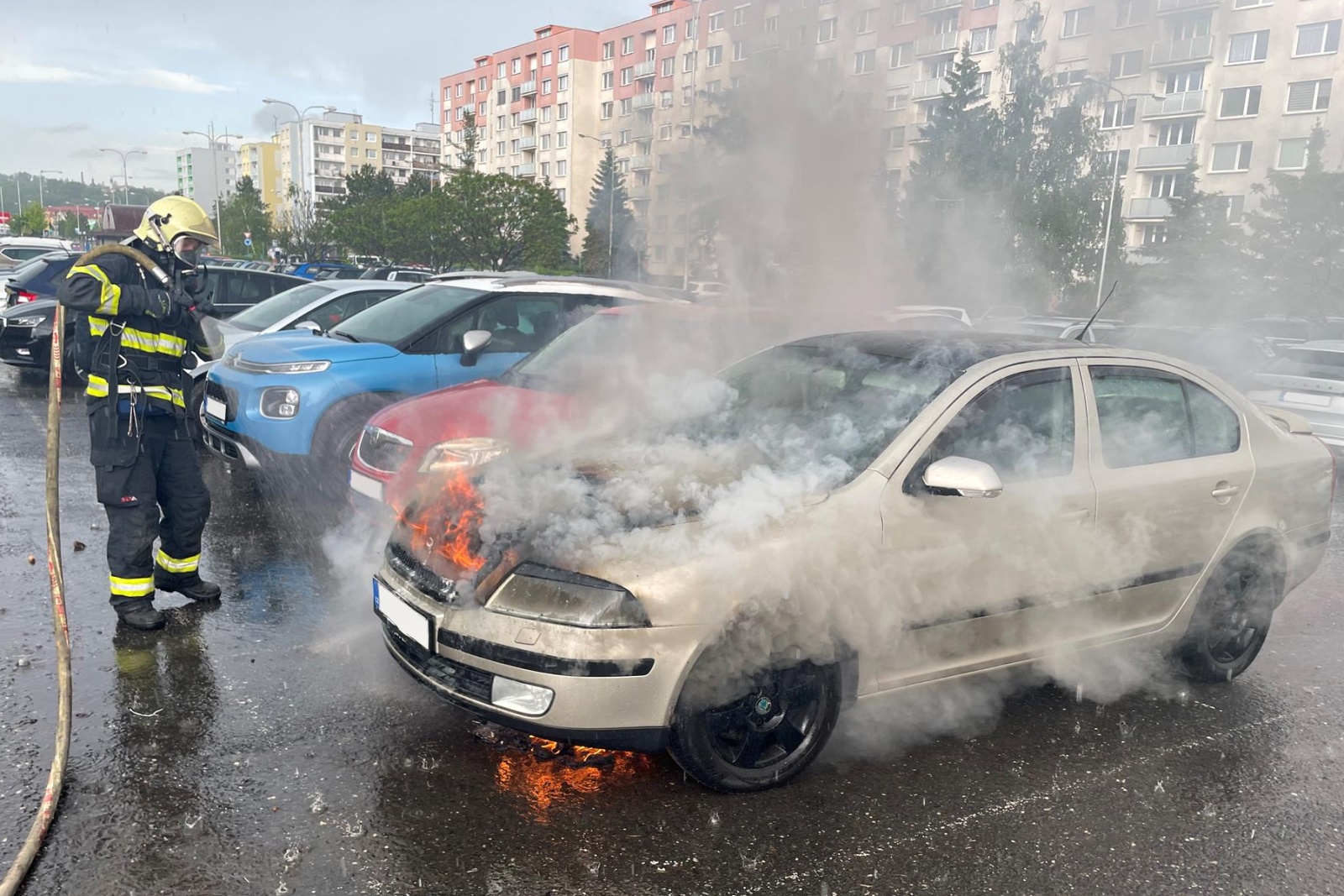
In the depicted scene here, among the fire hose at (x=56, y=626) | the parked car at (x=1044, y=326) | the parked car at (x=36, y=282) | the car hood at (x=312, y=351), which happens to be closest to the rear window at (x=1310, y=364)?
the parked car at (x=1044, y=326)

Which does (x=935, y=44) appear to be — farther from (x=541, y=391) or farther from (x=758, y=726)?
(x=758, y=726)

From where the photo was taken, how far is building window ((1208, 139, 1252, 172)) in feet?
103

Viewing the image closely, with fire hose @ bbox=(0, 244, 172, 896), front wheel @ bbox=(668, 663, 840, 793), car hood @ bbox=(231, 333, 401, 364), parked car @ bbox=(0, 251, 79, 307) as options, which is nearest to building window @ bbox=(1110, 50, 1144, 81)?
car hood @ bbox=(231, 333, 401, 364)

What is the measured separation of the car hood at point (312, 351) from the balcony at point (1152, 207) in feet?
77.1

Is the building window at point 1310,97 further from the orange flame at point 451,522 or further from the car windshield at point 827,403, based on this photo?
the orange flame at point 451,522

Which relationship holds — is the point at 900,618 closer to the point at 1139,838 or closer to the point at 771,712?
the point at 771,712

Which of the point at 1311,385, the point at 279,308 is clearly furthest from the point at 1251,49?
the point at 279,308

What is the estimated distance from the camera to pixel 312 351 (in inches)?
261

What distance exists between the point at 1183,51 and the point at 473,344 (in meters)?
9.08

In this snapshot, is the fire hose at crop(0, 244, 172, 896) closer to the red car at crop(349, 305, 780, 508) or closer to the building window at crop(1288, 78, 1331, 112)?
the red car at crop(349, 305, 780, 508)

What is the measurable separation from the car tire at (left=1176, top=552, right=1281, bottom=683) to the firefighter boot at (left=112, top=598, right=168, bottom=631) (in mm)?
4714

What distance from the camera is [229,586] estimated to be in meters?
5.18

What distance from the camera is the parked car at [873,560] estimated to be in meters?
2.93

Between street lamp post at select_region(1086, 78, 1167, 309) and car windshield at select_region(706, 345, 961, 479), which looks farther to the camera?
street lamp post at select_region(1086, 78, 1167, 309)
